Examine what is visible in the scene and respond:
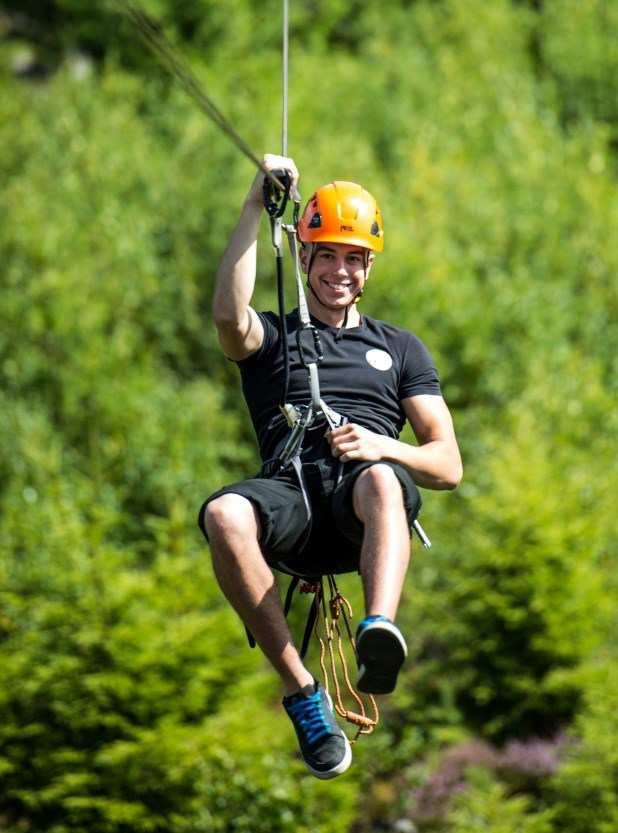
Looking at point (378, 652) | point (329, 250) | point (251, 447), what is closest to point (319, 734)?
point (378, 652)

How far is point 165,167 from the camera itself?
66.5ft

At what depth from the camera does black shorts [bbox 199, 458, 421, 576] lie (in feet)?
16.0

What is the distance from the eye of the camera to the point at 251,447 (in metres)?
17.6

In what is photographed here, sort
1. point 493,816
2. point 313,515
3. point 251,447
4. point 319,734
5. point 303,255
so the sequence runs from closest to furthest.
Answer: point 319,734 → point 313,515 → point 303,255 → point 493,816 → point 251,447

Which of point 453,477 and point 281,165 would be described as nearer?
point 281,165

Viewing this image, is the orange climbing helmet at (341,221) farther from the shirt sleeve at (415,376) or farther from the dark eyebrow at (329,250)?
the shirt sleeve at (415,376)

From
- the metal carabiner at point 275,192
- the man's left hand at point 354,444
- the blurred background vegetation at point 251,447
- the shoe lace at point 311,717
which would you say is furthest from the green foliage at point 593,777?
the metal carabiner at point 275,192

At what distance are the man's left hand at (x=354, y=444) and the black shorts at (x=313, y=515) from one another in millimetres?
42

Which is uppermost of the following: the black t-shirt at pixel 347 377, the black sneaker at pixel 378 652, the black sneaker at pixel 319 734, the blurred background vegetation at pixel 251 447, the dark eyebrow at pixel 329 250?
the blurred background vegetation at pixel 251 447

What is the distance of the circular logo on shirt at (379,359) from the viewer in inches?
207

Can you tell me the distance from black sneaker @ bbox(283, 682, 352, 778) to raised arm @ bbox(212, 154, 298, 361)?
128 centimetres

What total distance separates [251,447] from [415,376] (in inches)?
484

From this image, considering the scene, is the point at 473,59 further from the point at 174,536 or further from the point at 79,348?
the point at 174,536

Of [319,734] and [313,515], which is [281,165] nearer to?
[313,515]
